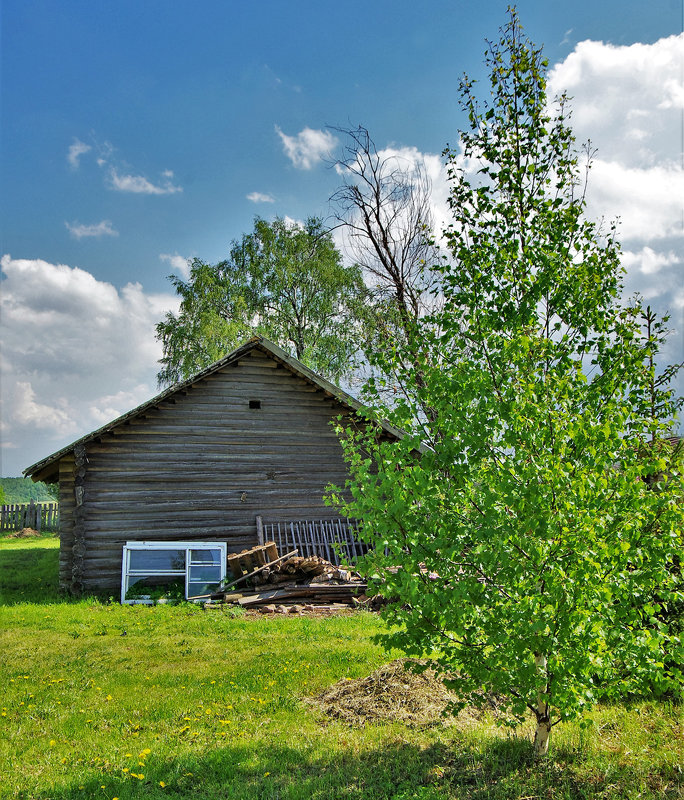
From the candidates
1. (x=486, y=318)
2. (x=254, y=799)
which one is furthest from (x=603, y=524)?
(x=254, y=799)

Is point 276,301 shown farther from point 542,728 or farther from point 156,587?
point 542,728

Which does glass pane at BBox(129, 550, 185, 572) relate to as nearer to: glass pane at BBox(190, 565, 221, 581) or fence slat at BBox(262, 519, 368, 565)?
glass pane at BBox(190, 565, 221, 581)

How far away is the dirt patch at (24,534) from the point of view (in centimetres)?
3308

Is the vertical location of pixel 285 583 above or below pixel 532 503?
below

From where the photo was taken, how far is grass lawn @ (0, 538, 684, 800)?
5.08 m

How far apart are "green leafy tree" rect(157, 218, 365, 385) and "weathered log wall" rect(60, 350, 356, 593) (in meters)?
13.5

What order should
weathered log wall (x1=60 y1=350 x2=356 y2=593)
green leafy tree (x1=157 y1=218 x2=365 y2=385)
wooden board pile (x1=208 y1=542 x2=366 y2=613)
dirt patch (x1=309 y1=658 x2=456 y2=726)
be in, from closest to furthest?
dirt patch (x1=309 y1=658 x2=456 y2=726), wooden board pile (x1=208 y1=542 x2=366 y2=613), weathered log wall (x1=60 y1=350 x2=356 y2=593), green leafy tree (x1=157 y1=218 x2=365 y2=385)

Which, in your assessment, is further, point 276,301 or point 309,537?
point 276,301

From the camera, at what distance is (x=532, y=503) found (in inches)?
181

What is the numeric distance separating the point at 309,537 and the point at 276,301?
61.4 ft

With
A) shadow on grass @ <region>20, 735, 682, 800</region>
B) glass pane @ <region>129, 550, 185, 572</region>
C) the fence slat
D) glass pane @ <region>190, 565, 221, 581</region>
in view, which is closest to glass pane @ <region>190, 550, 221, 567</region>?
glass pane @ <region>190, 565, 221, 581</region>

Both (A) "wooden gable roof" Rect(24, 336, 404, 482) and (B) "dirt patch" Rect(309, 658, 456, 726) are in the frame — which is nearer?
(B) "dirt patch" Rect(309, 658, 456, 726)

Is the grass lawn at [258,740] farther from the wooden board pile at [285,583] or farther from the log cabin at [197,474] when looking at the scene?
the log cabin at [197,474]

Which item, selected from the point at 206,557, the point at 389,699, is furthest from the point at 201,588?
the point at 389,699
